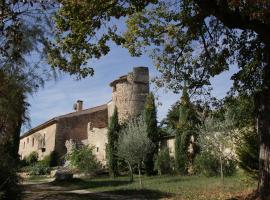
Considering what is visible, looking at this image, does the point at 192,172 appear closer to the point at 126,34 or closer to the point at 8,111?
the point at 126,34

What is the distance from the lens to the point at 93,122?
4972 cm

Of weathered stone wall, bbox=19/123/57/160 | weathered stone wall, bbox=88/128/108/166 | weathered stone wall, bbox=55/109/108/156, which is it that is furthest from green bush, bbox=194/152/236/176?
weathered stone wall, bbox=19/123/57/160

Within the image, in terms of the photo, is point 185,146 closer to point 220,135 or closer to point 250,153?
point 220,135

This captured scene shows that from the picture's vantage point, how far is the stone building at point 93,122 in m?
41.4

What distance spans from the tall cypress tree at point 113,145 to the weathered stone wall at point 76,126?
43.8ft

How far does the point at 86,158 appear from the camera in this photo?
30219 mm

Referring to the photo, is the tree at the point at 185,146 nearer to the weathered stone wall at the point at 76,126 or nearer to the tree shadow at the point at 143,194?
the tree shadow at the point at 143,194

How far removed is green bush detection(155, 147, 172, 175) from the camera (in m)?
32.0

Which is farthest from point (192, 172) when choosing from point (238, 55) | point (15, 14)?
point (15, 14)

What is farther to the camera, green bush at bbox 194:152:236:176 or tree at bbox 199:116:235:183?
green bush at bbox 194:152:236:176

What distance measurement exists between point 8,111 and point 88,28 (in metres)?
3.48

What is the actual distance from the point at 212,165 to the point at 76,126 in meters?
26.2

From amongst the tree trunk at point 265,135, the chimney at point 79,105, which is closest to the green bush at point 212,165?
the tree trunk at point 265,135

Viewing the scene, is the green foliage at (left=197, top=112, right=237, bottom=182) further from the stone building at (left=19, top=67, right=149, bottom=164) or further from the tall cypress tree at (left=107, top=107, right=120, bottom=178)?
the stone building at (left=19, top=67, right=149, bottom=164)
